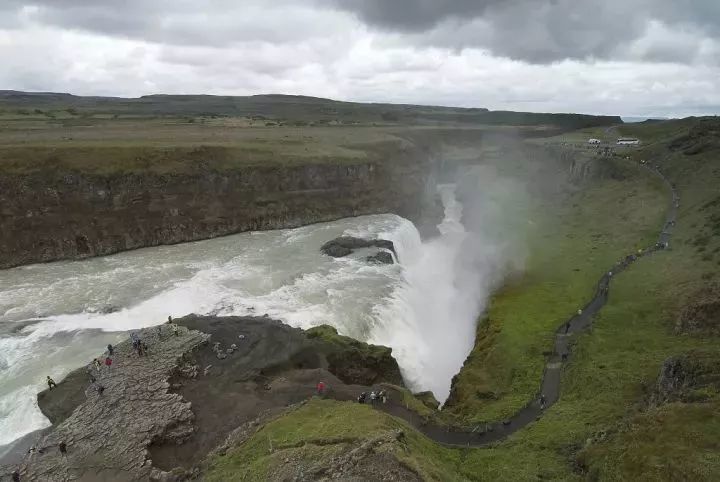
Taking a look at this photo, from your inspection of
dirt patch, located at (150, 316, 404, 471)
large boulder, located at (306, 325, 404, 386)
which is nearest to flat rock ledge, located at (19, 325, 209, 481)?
dirt patch, located at (150, 316, 404, 471)

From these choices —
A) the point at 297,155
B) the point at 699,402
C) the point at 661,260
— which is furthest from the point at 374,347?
the point at 297,155

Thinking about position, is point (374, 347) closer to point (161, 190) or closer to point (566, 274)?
point (566, 274)

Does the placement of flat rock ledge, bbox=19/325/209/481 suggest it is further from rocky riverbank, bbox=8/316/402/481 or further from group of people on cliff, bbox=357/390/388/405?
group of people on cliff, bbox=357/390/388/405

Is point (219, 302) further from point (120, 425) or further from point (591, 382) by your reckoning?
point (591, 382)

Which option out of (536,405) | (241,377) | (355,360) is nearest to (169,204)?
(241,377)

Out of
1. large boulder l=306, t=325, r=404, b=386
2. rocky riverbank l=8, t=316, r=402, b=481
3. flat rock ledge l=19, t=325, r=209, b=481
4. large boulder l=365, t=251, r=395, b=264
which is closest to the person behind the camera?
flat rock ledge l=19, t=325, r=209, b=481

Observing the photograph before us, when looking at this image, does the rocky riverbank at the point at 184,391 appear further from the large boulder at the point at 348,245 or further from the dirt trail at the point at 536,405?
the large boulder at the point at 348,245

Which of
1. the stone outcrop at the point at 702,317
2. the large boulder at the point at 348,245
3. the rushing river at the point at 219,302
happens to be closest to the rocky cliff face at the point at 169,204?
the rushing river at the point at 219,302
